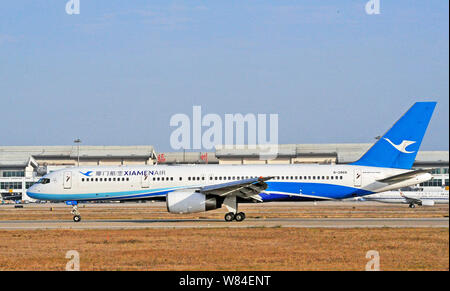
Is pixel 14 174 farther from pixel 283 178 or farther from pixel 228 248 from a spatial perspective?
pixel 228 248

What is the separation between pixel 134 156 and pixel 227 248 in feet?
408

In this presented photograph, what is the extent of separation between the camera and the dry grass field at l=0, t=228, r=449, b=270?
74.0 feet

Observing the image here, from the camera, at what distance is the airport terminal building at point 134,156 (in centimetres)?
14288

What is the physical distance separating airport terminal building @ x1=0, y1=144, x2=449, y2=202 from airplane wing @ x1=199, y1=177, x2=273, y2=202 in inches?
3731

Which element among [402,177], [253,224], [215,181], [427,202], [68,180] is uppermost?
[68,180]

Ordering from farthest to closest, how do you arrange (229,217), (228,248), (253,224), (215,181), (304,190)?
(215,181) → (304,190) → (229,217) → (253,224) → (228,248)

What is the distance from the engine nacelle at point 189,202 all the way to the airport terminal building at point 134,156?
96.0 meters

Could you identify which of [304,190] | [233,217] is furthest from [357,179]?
[233,217]

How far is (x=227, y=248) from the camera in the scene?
27844 millimetres

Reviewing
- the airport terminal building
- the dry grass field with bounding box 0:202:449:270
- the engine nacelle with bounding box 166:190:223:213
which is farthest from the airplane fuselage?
the airport terminal building
